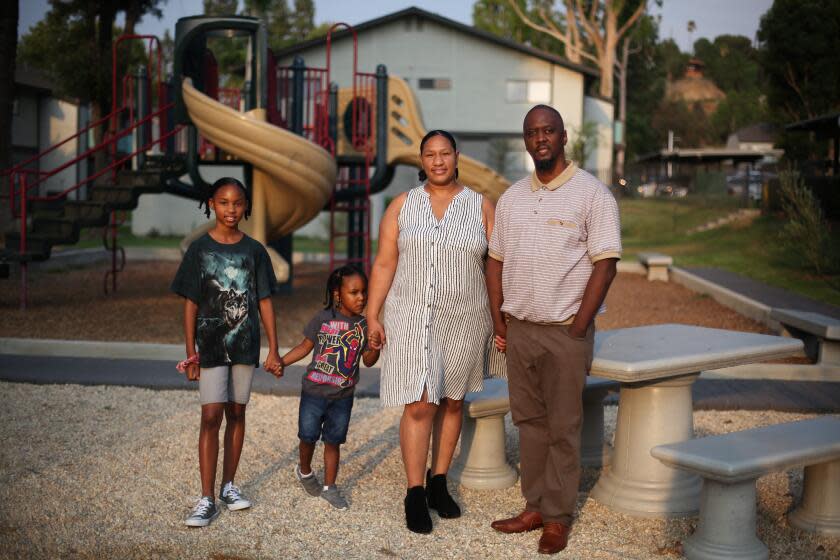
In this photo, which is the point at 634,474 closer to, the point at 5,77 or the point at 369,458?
the point at 369,458

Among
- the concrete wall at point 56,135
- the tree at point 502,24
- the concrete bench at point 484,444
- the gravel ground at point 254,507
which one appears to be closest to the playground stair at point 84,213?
the gravel ground at point 254,507

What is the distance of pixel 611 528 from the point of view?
193 inches

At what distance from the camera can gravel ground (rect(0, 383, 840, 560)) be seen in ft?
14.9

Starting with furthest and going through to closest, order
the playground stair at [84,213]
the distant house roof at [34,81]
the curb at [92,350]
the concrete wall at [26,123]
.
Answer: the concrete wall at [26,123], the distant house roof at [34,81], the playground stair at [84,213], the curb at [92,350]

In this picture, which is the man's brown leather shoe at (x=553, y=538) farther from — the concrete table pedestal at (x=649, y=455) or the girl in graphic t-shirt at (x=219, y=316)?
the girl in graphic t-shirt at (x=219, y=316)

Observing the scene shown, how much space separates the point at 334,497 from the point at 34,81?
117 ft

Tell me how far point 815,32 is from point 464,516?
28.6 meters

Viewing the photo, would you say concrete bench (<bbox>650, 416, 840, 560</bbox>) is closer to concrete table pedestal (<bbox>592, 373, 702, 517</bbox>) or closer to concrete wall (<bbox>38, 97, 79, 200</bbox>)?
concrete table pedestal (<bbox>592, 373, 702, 517</bbox>)

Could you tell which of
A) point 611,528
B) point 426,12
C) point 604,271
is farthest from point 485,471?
point 426,12

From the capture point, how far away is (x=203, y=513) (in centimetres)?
480

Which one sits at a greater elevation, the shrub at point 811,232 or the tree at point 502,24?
the tree at point 502,24

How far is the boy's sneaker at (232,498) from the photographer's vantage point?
5047mm

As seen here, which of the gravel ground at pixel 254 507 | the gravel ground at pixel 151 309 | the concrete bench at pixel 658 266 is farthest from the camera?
the concrete bench at pixel 658 266

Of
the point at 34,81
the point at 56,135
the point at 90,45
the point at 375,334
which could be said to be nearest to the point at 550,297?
the point at 375,334
